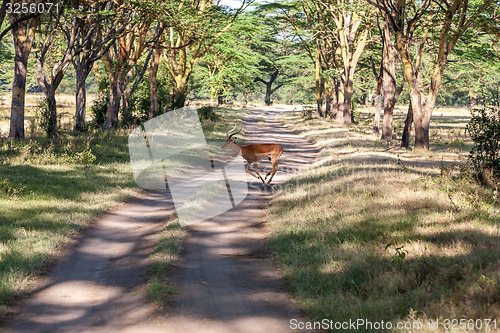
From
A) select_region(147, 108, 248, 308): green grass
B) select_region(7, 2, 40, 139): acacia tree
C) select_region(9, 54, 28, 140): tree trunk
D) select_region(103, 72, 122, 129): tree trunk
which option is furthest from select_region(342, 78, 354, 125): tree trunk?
select_region(147, 108, 248, 308): green grass

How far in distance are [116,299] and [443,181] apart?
7487 millimetres

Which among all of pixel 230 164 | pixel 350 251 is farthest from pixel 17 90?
pixel 350 251

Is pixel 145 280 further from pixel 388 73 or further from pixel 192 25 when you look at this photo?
pixel 388 73

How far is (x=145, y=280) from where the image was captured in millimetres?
6668

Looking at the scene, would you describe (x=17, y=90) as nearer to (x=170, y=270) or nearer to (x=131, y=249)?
(x=131, y=249)

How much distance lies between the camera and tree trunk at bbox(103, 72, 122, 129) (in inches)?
875

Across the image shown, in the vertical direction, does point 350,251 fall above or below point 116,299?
above

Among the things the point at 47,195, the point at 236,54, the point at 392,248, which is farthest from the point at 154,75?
the point at 392,248

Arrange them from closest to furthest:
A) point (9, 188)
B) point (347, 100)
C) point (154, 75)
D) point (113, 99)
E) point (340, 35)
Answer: point (9, 188) → point (113, 99) → point (154, 75) → point (340, 35) → point (347, 100)

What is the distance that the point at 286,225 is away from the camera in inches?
358

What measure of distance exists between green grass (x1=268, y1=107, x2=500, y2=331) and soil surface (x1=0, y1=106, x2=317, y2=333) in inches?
18.9

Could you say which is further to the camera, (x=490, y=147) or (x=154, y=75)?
(x=154, y=75)

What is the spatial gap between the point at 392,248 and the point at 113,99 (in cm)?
1887

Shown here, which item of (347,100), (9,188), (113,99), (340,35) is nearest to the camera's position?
(9,188)
